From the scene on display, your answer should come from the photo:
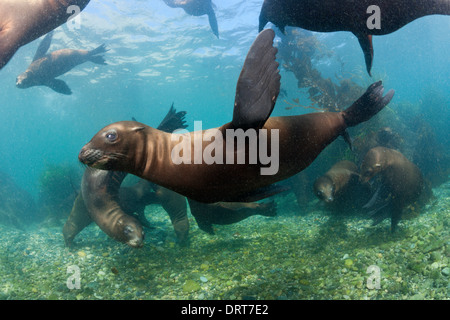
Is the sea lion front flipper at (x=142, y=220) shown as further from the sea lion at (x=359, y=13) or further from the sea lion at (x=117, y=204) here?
the sea lion at (x=359, y=13)

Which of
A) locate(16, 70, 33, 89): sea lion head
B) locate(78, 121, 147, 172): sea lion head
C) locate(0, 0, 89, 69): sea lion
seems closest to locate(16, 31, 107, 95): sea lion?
locate(16, 70, 33, 89): sea lion head

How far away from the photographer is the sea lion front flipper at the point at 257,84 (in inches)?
71.8

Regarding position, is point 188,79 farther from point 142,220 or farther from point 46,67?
point 142,220

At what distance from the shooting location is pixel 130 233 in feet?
12.2

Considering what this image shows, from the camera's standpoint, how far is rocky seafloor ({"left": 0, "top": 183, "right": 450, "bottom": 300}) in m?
2.73

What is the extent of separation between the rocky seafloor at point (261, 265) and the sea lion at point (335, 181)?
0.68 metres

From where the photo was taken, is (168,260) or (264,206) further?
Answer: (264,206)

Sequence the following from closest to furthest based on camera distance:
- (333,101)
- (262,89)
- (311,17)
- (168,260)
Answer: (262,89), (311,17), (168,260), (333,101)

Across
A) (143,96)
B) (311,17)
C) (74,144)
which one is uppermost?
(311,17)

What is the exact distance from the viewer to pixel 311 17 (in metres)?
2.57

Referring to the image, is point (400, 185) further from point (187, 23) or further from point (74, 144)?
point (74, 144)

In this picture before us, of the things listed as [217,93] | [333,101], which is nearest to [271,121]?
[333,101]

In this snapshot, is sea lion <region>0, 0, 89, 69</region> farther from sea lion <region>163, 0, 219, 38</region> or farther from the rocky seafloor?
sea lion <region>163, 0, 219, 38</region>
